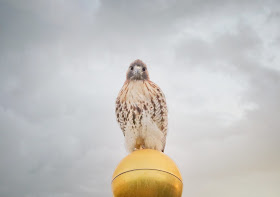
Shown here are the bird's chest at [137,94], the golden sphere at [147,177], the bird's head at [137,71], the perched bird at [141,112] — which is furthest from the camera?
the bird's head at [137,71]

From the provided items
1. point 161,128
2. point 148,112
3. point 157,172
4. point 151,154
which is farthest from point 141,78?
point 157,172

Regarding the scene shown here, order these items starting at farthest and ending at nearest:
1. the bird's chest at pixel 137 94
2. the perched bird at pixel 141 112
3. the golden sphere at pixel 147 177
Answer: the bird's chest at pixel 137 94, the perched bird at pixel 141 112, the golden sphere at pixel 147 177

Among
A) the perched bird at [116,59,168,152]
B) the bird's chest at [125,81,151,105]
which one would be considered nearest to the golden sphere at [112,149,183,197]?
the perched bird at [116,59,168,152]

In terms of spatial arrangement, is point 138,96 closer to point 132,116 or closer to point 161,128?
point 132,116

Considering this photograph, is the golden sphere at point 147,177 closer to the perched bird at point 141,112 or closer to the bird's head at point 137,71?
the perched bird at point 141,112

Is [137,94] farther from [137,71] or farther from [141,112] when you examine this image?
[137,71]

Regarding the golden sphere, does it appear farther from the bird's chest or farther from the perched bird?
the bird's chest

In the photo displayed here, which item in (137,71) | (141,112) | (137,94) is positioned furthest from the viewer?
(137,71)

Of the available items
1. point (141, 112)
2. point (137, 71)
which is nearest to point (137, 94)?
point (141, 112)

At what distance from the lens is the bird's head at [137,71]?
28.7ft

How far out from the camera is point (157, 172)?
21.7ft

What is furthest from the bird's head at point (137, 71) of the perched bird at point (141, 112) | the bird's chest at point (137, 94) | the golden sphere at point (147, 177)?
the golden sphere at point (147, 177)

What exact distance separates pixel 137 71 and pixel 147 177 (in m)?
3.68

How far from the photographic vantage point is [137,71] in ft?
28.6
